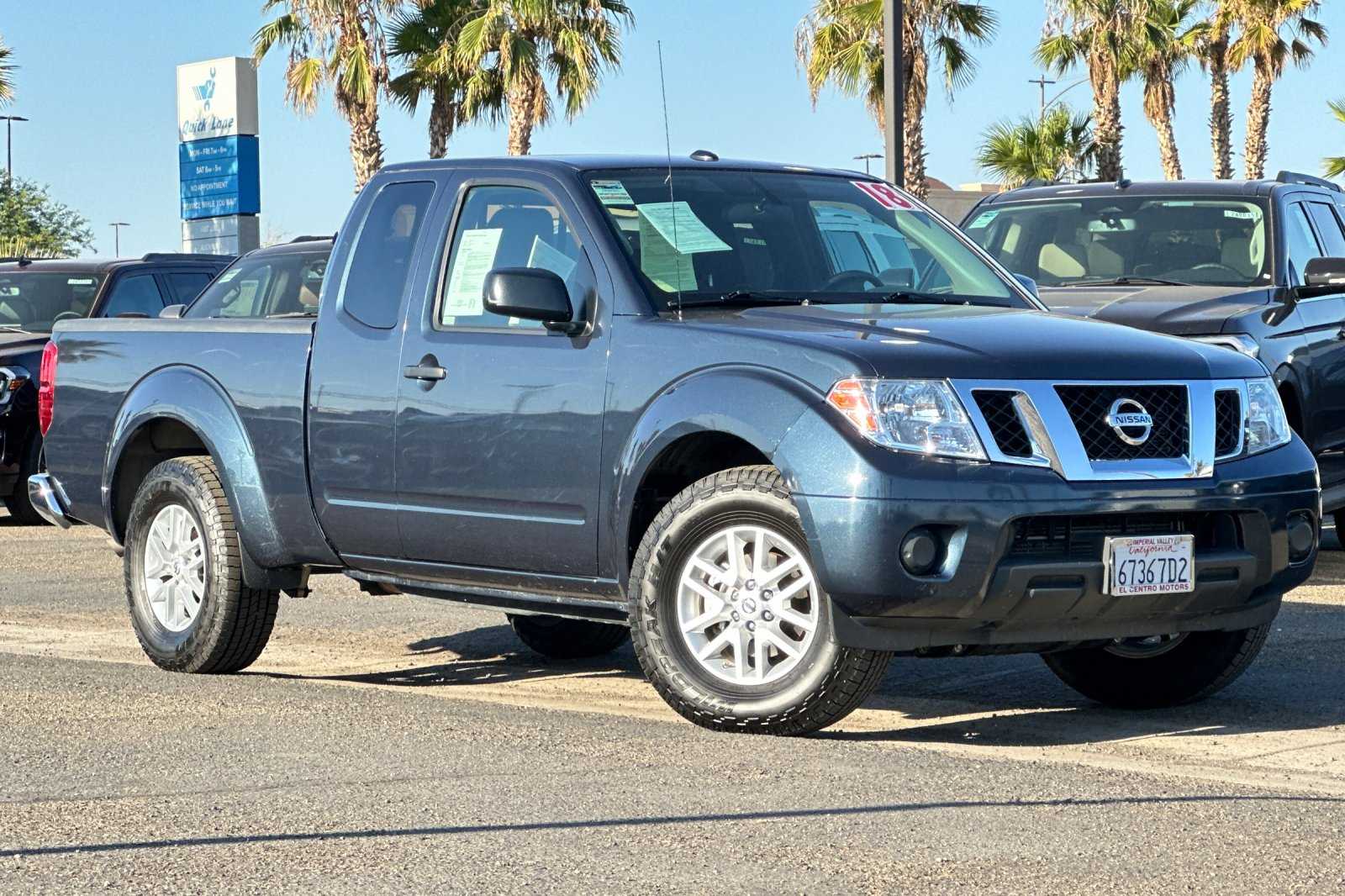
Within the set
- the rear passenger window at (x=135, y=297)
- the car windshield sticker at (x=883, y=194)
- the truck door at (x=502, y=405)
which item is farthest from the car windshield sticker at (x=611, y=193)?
the rear passenger window at (x=135, y=297)

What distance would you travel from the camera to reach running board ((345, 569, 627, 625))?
6984mm

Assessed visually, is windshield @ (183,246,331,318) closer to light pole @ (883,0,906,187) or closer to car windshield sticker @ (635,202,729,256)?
light pole @ (883,0,906,187)

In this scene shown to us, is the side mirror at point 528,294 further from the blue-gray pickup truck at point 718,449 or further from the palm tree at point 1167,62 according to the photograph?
the palm tree at point 1167,62

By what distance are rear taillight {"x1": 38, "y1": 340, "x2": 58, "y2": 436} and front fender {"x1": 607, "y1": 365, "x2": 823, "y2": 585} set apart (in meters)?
3.21

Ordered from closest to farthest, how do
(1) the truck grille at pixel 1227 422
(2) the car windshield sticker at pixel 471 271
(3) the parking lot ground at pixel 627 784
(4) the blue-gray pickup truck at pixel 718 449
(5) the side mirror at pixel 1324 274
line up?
(3) the parking lot ground at pixel 627 784 → (4) the blue-gray pickup truck at pixel 718 449 → (1) the truck grille at pixel 1227 422 → (2) the car windshield sticker at pixel 471 271 → (5) the side mirror at pixel 1324 274

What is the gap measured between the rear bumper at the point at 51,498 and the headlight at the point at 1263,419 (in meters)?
4.66

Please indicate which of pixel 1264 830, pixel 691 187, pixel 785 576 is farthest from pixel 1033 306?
pixel 1264 830

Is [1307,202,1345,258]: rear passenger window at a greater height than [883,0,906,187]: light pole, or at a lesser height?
lesser

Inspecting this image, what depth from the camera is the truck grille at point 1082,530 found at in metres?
6.16

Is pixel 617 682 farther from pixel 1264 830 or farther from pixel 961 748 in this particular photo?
A: pixel 1264 830

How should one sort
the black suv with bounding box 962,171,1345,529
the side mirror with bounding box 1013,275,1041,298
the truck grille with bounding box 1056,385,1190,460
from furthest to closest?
the black suv with bounding box 962,171,1345,529 → the side mirror with bounding box 1013,275,1041,298 → the truck grille with bounding box 1056,385,1190,460

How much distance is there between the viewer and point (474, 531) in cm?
718

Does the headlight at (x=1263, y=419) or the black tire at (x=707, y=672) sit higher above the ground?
the headlight at (x=1263, y=419)

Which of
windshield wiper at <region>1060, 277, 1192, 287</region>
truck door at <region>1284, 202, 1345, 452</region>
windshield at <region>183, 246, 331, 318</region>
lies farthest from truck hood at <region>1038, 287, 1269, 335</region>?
windshield at <region>183, 246, 331, 318</region>
